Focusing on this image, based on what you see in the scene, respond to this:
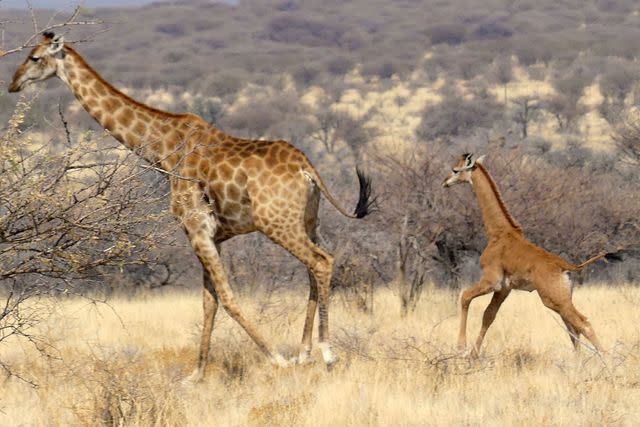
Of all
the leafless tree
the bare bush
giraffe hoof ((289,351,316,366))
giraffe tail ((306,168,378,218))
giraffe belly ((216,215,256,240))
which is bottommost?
the leafless tree

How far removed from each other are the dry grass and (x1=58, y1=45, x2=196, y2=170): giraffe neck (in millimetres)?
1523

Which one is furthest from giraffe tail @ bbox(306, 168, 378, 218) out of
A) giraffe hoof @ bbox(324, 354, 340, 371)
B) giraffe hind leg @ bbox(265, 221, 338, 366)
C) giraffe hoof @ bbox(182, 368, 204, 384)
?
giraffe hoof @ bbox(182, 368, 204, 384)

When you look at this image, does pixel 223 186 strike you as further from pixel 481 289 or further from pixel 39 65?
pixel 481 289

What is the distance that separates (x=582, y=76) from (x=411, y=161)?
32307 millimetres

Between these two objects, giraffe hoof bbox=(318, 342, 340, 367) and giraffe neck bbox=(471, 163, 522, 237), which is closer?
giraffe hoof bbox=(318, 342, 340, 367)

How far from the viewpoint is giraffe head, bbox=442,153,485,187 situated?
337 inches

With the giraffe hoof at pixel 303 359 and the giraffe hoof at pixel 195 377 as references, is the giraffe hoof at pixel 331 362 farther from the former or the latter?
the giraffe hoof at pixel 195 377

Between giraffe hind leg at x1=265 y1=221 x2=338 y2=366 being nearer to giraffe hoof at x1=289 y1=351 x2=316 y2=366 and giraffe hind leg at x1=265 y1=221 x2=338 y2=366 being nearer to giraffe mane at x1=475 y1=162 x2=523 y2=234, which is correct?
giraffe hoof at x1=289 y1=351 x2=316 y2=366

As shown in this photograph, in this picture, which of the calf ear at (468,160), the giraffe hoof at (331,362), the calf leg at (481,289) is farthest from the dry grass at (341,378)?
the calf ear at (468,160)

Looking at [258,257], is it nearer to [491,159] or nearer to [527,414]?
[491,159]

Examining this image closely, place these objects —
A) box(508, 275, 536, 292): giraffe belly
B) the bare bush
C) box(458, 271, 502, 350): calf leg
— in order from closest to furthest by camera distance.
A: 1. the bare bush
2. box(508, 275, 536, 292): giraffe belly
3. box(458, 271, 502, 350): calf leg

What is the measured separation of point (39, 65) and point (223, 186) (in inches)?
65.9

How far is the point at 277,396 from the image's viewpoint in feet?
23.2

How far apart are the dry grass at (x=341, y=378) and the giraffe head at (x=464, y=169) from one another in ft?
4.45
